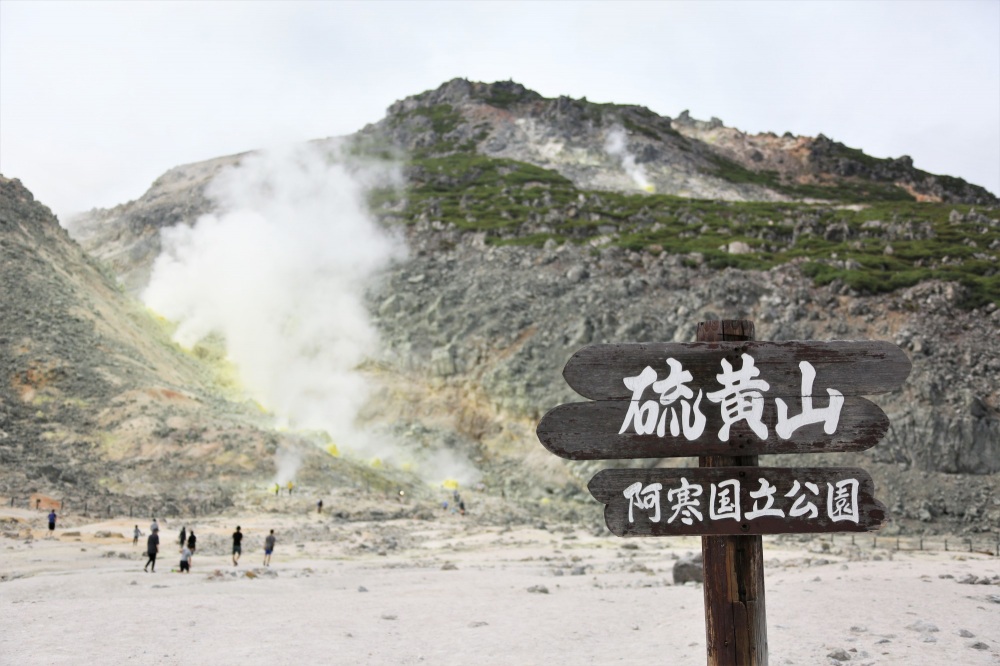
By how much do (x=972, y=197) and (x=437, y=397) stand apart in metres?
77.7

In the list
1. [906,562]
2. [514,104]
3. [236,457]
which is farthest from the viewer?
[514,104]

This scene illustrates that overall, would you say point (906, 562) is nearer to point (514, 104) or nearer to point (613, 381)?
point (613, 381)

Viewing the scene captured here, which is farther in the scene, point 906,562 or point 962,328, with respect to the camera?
point 962,328

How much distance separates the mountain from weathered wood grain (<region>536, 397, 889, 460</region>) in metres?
26.8

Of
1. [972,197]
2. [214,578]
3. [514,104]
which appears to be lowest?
[214,578]

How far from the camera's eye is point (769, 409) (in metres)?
4.75

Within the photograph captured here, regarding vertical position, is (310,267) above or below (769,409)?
above

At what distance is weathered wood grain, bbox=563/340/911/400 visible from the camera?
476 centimetres

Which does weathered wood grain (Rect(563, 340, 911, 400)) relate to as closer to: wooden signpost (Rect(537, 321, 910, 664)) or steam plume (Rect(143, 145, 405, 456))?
wooden signpost (Rect(537, 321, 910, 664))

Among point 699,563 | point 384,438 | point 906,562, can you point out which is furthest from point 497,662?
point 384,438

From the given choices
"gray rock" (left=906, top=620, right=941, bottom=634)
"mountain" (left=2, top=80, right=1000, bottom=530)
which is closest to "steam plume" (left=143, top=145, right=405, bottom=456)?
"mountain" (left=2, top=80, right=1000, bottom=530)

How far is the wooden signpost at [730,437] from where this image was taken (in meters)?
4.64

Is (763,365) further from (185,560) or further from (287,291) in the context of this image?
(287,291)

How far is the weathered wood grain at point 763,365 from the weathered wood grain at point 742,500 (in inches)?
18.5
